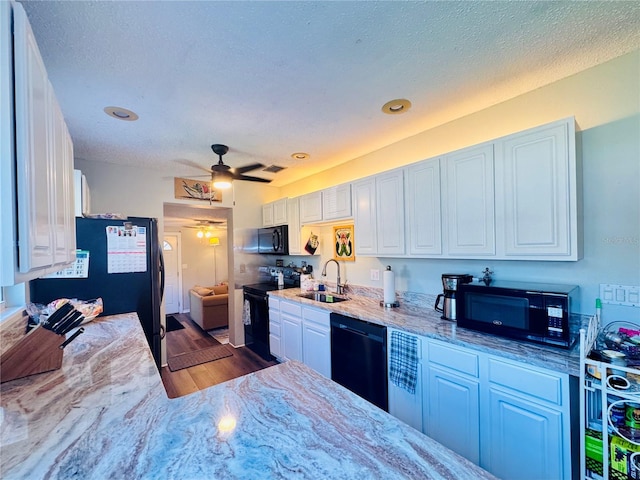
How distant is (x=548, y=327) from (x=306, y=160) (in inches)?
Answer: 106

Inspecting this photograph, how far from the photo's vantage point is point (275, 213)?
163 inches

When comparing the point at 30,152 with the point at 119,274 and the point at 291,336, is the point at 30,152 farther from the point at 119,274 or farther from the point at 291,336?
the point at 291,336

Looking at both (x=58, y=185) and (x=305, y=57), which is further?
(x=305, y=57)

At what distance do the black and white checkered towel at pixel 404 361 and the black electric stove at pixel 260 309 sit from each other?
78.7 inches

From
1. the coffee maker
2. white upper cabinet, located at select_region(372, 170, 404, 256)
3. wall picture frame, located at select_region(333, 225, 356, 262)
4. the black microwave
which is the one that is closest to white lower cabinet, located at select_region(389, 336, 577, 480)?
the black microwave

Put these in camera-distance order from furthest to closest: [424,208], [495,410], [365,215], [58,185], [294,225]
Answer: [294,225] < [365,215] < [424,208] < [495,410] < [58,185]

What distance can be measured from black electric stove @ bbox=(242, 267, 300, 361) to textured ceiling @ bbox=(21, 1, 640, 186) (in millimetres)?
2230

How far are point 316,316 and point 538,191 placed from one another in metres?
2.08

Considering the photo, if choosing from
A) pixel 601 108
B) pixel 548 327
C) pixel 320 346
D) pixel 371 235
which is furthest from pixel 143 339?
pixel 601 108

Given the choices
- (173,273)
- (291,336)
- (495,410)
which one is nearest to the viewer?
(495,410)

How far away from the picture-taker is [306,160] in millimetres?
3330

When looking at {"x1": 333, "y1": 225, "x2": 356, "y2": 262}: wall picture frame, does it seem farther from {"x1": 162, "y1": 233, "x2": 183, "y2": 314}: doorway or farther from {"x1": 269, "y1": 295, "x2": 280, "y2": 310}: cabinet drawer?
{"x1": 162, "y1": 233, "x2": 183, "y2": 314}: doorway

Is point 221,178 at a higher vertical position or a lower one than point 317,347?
higher

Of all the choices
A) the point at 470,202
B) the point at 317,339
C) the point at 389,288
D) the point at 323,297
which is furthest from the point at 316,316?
the point at 470,202
